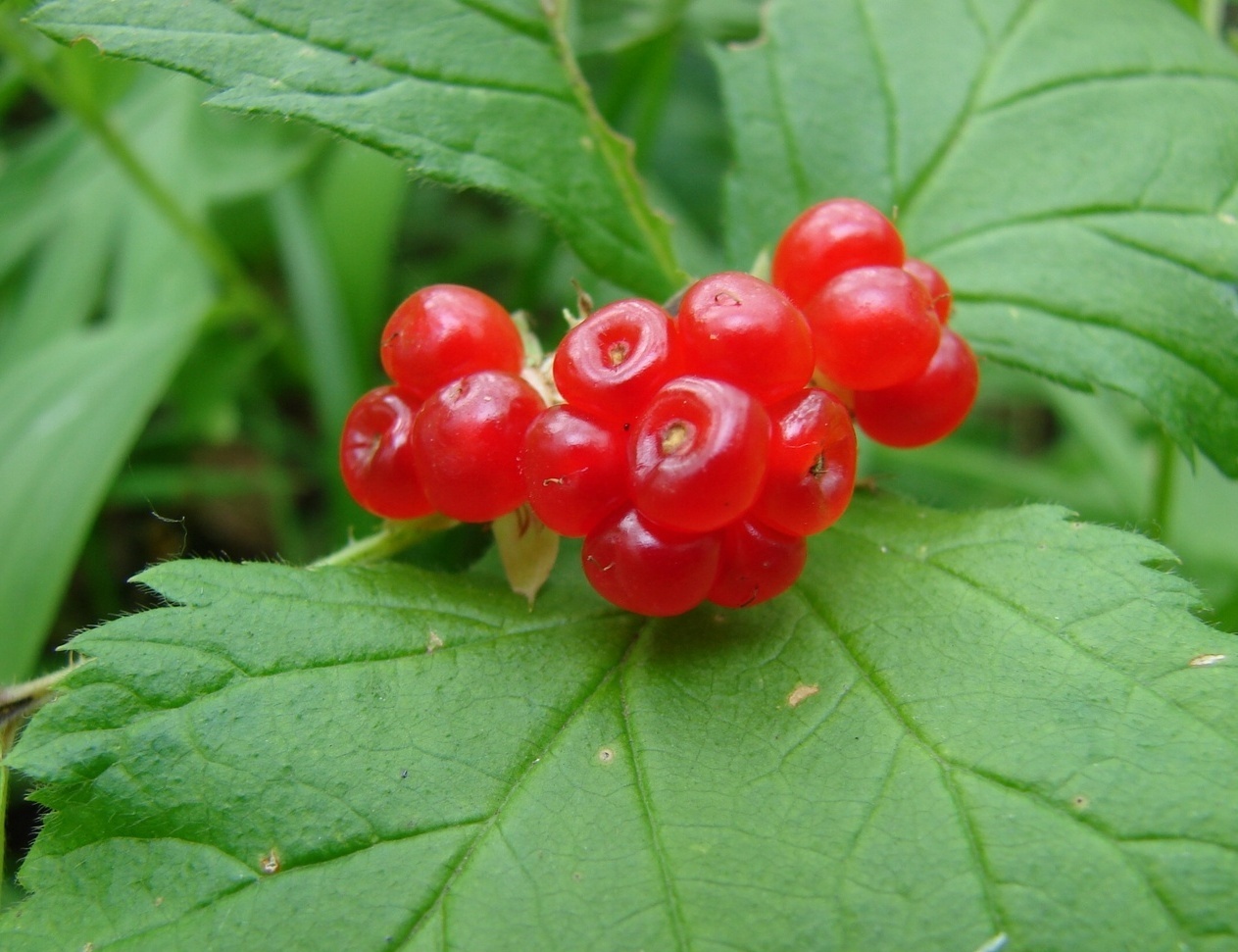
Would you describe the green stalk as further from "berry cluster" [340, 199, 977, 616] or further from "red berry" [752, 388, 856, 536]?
"red berry" [752, 388, 856, 536]

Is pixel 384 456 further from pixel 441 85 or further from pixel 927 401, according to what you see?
pixel 927 401

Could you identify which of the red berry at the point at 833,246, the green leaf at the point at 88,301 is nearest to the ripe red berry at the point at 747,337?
the red berry at the point at 833,246

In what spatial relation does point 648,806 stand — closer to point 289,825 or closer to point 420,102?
point 289,825

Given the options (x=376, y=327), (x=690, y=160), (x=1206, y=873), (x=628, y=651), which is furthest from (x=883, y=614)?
(x=690, y=160)

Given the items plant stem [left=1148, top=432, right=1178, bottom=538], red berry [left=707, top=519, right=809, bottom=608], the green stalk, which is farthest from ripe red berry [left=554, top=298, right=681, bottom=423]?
the green stalk

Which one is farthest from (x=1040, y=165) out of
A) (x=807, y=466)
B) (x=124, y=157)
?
(x=124, y=157)

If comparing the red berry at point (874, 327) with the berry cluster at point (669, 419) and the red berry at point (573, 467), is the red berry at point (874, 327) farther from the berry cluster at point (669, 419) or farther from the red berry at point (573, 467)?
the red berry at point (573, 467)
